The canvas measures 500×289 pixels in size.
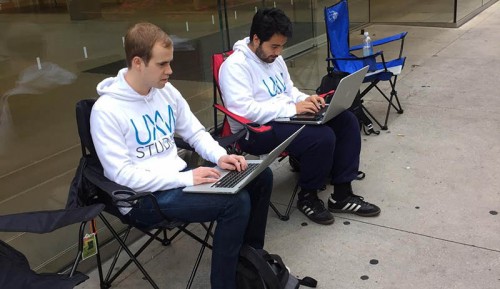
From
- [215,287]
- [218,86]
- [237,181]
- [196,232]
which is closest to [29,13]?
[218,86]

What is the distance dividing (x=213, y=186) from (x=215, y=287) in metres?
0.42

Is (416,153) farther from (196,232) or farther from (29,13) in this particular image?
(29,13)

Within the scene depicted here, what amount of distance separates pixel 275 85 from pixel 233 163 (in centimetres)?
94

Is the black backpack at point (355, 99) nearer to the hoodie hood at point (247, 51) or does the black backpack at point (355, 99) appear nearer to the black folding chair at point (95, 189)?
the hoodie hood at point (247, 51)

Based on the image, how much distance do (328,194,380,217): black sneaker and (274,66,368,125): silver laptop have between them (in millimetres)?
523

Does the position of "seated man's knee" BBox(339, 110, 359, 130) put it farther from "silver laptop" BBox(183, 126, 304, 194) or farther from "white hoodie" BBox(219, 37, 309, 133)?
"silver laptop" BBox(183, 126, 304, 194)

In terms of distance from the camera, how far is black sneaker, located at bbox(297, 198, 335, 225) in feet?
10.1

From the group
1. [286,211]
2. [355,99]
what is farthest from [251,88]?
[355,99]

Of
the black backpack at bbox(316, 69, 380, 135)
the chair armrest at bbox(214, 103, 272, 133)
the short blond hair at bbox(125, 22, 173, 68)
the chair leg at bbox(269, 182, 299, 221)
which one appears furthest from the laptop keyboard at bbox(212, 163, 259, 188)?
the black backpack at bbox(316, 69, 380, 135)

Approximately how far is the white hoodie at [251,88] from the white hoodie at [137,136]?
1.87 ft

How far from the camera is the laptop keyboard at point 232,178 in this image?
2.20 m

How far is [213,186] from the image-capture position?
2.20 meters

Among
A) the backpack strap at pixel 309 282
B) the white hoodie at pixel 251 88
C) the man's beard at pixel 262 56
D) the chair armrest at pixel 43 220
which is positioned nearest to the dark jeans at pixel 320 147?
the white hoodie at pixel 251 88

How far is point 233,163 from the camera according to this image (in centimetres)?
241
